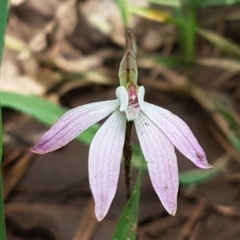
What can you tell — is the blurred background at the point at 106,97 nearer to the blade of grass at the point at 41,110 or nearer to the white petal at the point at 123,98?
the blade of grass at the point at 41,110

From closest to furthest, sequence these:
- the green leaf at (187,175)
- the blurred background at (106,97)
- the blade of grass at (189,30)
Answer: the green leaf at (187,175), the blurred background at (106,97), the blade of grass at (189,30)

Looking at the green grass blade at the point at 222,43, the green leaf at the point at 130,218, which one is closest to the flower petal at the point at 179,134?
the green leaf at the point at 130,218

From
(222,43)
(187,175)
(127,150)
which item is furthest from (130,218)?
(222,43)

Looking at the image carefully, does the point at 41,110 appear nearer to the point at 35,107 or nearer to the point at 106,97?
the point at 35,107

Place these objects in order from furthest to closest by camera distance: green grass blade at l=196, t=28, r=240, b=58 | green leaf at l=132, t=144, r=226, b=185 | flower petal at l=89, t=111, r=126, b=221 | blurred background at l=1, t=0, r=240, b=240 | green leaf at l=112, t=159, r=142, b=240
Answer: green grass blade at l=196, t=28, r=240, b=58 < blurred background at l=1, t=0, r=240, b=240 < green leaf at l=132, t=144, r=226, b=185 < green leaf at l=112, t=159, r=142, b=240 < flower petal at l=89, t=111, r=126, b=221

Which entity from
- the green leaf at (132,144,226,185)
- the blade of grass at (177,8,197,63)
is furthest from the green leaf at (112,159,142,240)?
the blade of grass at (177,8,197,63)

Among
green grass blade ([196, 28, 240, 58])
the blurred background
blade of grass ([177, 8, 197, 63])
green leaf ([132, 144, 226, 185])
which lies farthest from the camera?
green grass blade ([196, 28, 240, 58])

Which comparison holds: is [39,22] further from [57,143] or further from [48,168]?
[57,143]

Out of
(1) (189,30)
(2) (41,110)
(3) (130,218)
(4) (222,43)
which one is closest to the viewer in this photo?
(3) (130,218)

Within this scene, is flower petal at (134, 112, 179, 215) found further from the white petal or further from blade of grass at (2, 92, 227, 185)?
blade of grass at (2, 92, 227, 185)
